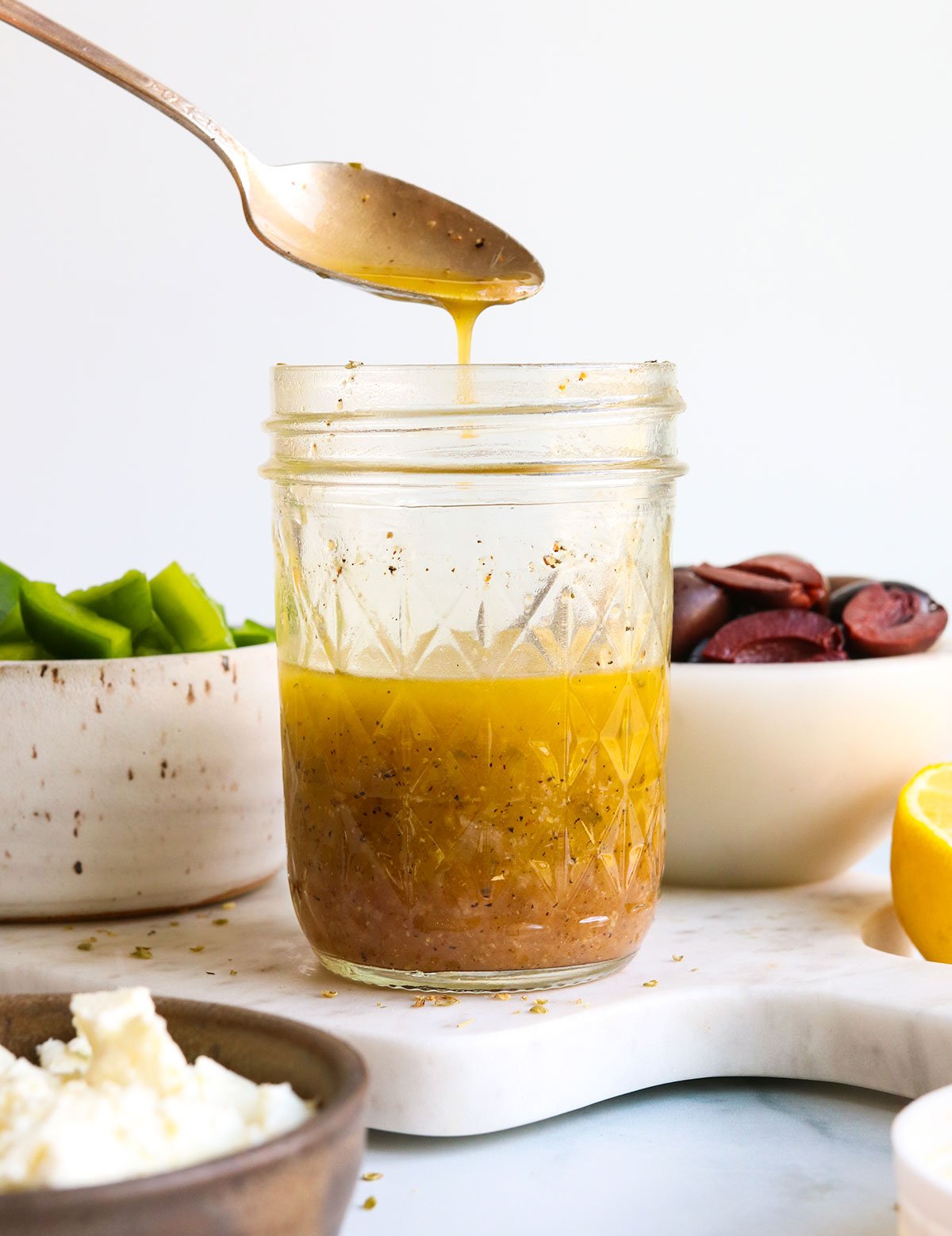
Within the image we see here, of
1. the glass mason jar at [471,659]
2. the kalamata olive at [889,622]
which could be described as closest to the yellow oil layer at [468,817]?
the glass mason jar at [471,659]

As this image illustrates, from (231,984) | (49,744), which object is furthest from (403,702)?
(49,744)

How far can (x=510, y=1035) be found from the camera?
2.97 feet

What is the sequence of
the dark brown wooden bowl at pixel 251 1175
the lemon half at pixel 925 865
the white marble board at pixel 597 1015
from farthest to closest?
the lemon half at pixel 925 865 → the white marble board at pixel 597 1015 → the dark brown wooden bowl at pixel 251 1175

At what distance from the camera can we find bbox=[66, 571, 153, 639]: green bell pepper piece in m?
1.22

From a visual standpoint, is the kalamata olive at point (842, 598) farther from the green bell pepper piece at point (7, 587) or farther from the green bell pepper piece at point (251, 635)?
the green bell pepper piece at point (7, 587)

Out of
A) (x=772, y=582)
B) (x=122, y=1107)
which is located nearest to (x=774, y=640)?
(x=772, y=582)

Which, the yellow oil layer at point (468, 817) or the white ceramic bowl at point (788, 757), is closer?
the yellow oil layer at point (468, 817)

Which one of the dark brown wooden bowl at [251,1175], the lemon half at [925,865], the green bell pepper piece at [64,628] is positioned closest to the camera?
the dark brown wooden bowl at [251,1175]

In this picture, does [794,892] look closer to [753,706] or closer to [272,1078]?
[753,706]

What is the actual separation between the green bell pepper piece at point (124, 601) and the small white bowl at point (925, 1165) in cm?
73

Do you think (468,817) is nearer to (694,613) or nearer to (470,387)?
(470,387)

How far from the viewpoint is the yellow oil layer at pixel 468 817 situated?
37.6 inches

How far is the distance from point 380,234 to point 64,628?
38 centimetres

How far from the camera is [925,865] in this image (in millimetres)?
1095
